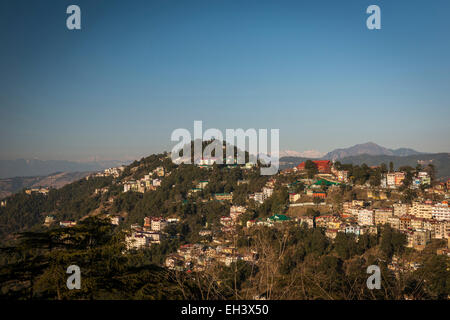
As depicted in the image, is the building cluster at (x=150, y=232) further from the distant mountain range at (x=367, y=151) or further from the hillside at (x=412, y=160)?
the distant mountain range at (x=367, y=151)

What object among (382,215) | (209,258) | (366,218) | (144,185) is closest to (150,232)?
(366,218)

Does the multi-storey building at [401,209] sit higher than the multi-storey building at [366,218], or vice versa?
the multi-storey building at [401,209]

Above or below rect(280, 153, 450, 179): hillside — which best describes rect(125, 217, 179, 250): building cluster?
below

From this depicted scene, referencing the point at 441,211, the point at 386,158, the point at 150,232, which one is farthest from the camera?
the point at 386,158

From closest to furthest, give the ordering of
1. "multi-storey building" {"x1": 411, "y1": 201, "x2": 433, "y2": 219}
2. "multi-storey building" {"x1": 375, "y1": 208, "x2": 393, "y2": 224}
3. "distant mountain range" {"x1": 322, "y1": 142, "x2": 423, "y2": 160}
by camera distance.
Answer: "multi-storey building" {"x1": 411, "y1": 201, "x2": 433, "y2": 219}, "multi-storey building" {"x1": 375, "y1": 208, "x2": 393, "y2": 224}, "distant mountain range" {"x1": 322, "y1": 142, "x2": 423, "y2": 160}

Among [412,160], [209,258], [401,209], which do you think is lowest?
[401,209]

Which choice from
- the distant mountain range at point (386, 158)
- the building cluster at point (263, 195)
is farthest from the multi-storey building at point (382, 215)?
the distant mountain range at point (386, 158)

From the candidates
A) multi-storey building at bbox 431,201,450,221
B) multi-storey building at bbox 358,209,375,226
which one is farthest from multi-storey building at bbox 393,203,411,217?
multi-storey building at bbox 358,209,375,226

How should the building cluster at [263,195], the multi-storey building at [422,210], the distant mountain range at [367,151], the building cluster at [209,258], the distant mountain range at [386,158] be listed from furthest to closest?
the distant mountain range at [367,151], the distant mountain range at [386,158], the building cluster at [263,195], the multi-storey building at [422,210], the building cluster at [209,258]

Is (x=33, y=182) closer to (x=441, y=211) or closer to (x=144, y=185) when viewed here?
(x=144, y=185)

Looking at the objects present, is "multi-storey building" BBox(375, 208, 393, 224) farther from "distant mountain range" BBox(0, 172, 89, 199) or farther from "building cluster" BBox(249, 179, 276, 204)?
"distant mountain range" BBox(0, 172, 89, 199)

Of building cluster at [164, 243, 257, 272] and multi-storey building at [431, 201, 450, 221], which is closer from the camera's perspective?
building cluster at [164, 243, 257, 272]
